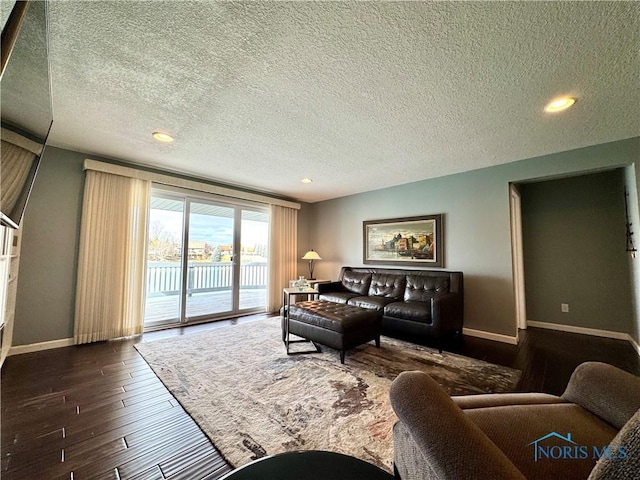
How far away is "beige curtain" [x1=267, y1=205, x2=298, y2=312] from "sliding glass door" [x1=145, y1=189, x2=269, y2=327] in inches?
6.1

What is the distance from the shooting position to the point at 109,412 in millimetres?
1700

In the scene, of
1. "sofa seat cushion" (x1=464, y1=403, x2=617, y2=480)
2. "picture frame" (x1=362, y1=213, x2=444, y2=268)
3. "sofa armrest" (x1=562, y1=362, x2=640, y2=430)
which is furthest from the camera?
"picture frame" (x1=362, y1=213, x2=444, y2=268)

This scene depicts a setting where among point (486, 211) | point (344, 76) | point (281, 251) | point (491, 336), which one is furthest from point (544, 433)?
point (281, 251)

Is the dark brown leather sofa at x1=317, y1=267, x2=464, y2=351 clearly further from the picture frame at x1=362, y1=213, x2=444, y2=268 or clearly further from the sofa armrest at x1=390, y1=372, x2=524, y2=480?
the sofa armrest at x1=390, y1=372, x2=524, y2=480

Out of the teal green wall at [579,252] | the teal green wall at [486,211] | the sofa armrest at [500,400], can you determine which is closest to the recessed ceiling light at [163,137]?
the teal green wall at [486,211]

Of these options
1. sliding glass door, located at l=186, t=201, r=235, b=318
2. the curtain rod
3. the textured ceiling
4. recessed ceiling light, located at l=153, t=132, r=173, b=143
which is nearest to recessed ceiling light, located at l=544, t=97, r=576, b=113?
the textured ceiling

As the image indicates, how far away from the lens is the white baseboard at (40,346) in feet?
8.58

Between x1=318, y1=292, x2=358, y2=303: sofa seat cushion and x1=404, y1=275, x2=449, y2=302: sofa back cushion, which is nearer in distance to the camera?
x1=404, y1=275, x2=449, y2=302: sofa back cushion

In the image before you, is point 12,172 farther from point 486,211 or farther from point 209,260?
point 486,211

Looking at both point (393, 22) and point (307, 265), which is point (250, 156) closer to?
point (393, 22)

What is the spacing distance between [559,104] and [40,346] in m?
5.67

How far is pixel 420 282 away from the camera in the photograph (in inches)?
144

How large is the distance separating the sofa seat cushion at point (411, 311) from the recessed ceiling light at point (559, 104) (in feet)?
7.30

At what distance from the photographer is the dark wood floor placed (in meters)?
1.28
